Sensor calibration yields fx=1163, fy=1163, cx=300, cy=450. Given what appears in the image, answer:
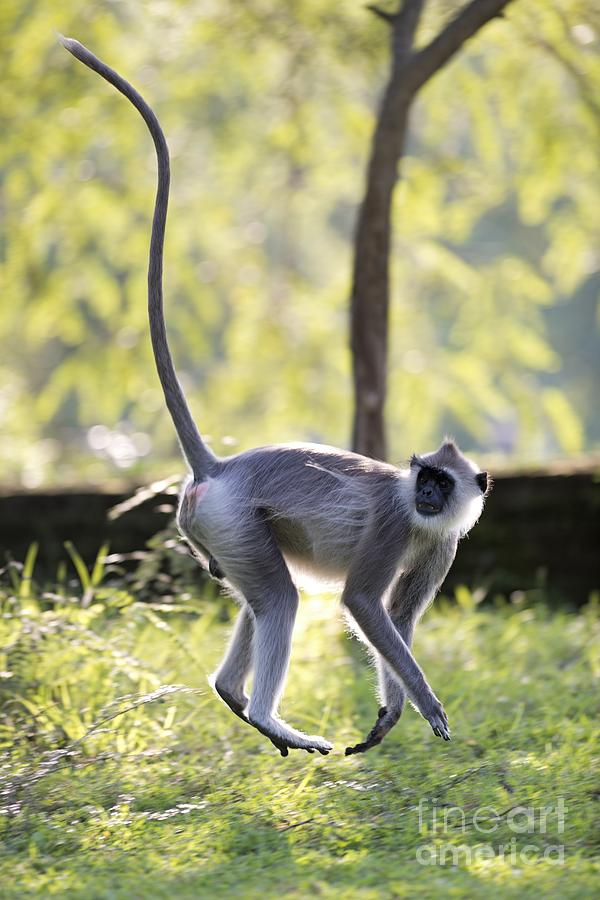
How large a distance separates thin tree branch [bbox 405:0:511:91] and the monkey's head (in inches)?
105

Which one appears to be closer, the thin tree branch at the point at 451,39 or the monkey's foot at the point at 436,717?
the monkey's foot at the point at 436,717

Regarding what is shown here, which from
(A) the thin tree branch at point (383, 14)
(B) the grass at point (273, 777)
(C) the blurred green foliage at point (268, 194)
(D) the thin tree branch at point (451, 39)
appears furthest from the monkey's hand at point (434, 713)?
(C) the blurred green foliage at point (268, 194)

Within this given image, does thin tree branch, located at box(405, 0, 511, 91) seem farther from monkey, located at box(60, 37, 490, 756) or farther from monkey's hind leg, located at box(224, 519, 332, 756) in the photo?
monkey's hind leg, located at box(224, 519, 332, 756)

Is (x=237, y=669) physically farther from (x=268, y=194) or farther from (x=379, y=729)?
(x=268, y=194)

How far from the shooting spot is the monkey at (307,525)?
12.3 ft

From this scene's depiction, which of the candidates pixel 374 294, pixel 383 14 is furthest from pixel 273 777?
pixel 383 14

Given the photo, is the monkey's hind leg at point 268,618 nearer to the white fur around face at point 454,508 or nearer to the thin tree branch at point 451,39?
the white fur around face at point 454,508

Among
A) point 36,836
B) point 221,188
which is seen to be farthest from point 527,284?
point 36,836

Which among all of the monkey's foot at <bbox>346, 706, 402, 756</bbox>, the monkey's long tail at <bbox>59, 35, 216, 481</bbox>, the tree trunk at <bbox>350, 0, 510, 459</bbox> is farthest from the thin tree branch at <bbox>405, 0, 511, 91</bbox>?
the monkey's foot at <bbox>346, 706, 402, 756</bbox>

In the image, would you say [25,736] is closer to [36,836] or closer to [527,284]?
[36,836]

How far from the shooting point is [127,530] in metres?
7.12

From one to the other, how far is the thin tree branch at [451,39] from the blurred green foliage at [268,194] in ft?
2.61

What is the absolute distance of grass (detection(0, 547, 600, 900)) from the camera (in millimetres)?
3156

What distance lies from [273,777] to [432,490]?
117 cm
